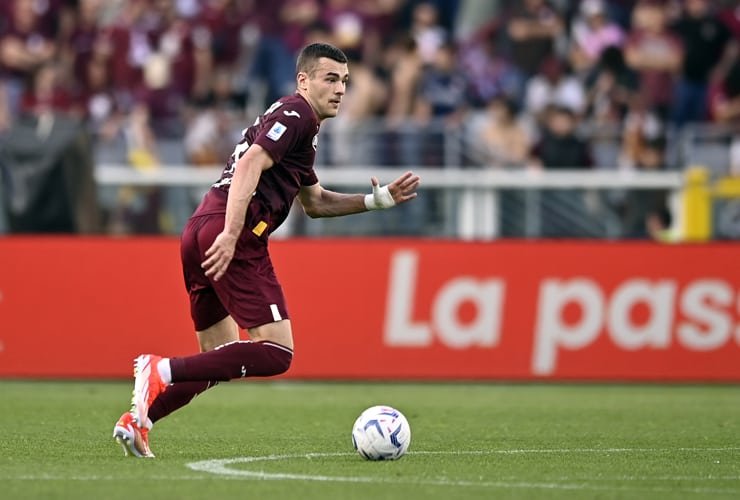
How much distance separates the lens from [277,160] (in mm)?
8266

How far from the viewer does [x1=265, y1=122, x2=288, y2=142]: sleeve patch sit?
8.25 meters

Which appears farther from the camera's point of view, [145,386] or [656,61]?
[656,61]

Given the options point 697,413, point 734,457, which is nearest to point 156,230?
point 697,413

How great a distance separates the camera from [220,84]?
66.4 ft

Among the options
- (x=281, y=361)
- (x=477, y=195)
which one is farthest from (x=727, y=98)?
(x=281, y=361)

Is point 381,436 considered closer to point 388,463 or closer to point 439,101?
point 388,463

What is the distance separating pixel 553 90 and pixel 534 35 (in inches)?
37.8

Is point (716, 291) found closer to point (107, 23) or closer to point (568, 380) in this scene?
point (568, 380)

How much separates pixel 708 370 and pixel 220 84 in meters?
8.00

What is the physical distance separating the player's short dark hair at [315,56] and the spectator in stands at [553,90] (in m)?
11.0

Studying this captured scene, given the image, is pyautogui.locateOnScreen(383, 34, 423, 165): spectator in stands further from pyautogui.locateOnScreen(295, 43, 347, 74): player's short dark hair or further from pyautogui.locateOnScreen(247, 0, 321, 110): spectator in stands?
pyautogui.locateOnScreen(295, 43, 347, 74): player's short dark hair

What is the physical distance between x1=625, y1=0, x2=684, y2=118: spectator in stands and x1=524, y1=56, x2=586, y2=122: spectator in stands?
82cm

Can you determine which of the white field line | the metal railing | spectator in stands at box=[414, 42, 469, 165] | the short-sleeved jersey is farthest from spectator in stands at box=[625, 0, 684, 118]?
the white field line

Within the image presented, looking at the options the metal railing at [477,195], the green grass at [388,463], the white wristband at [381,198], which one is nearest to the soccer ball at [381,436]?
the green grass at [388,463]
